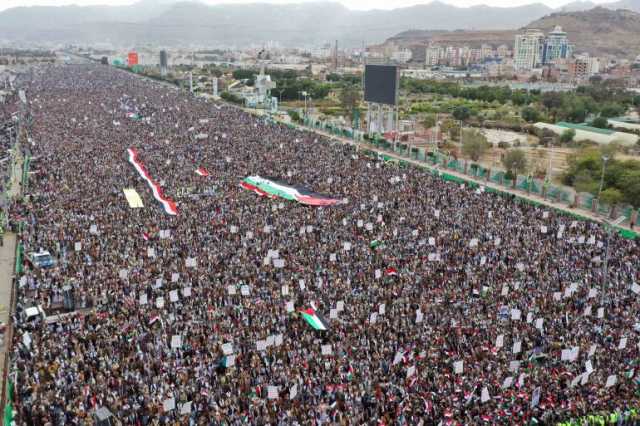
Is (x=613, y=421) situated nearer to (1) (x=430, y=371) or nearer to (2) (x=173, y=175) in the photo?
(1) (x=430, y=371)

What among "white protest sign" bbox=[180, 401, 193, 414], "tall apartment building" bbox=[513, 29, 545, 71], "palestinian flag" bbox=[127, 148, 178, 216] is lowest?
"white protest sign" bbox=[180, 401, 193, 414]

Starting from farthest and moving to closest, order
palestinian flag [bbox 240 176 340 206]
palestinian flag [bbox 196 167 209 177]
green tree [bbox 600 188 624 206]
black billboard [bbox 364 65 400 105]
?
1. black billboard [bbox 364 65 400 105]
2. palestinian flag [bbox 196 167 209 177]
3. green tree [bbox 600 188 624 206]
4. palestinian flag [bbox 240 176 340 206]

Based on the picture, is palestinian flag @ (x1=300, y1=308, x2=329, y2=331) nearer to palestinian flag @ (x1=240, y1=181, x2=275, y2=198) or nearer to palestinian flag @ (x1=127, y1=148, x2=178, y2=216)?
palestinian flag @ (x1=127, y1=148, x2=178, y2=216)

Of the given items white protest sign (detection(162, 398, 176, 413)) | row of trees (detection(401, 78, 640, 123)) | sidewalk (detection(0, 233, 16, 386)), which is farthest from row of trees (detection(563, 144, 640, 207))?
row of trees (detection(401, 78, 640, 123))

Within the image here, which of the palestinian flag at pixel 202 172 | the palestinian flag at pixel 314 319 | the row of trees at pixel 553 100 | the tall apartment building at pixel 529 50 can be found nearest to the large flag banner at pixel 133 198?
the palestinian flag at pixel 202 172

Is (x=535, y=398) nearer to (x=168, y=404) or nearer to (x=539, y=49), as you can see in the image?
(x=168, y=404)

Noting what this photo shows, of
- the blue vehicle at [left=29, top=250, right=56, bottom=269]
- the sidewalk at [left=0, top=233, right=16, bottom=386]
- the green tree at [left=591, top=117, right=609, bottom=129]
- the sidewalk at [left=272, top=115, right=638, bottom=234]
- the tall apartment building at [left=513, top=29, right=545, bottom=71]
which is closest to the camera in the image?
the sidewalk at [left=0, top=233, right=16, bottom=386]

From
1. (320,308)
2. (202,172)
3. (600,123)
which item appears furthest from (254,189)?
(600,123)

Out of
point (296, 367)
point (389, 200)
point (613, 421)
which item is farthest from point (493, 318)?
point (389, 200)
